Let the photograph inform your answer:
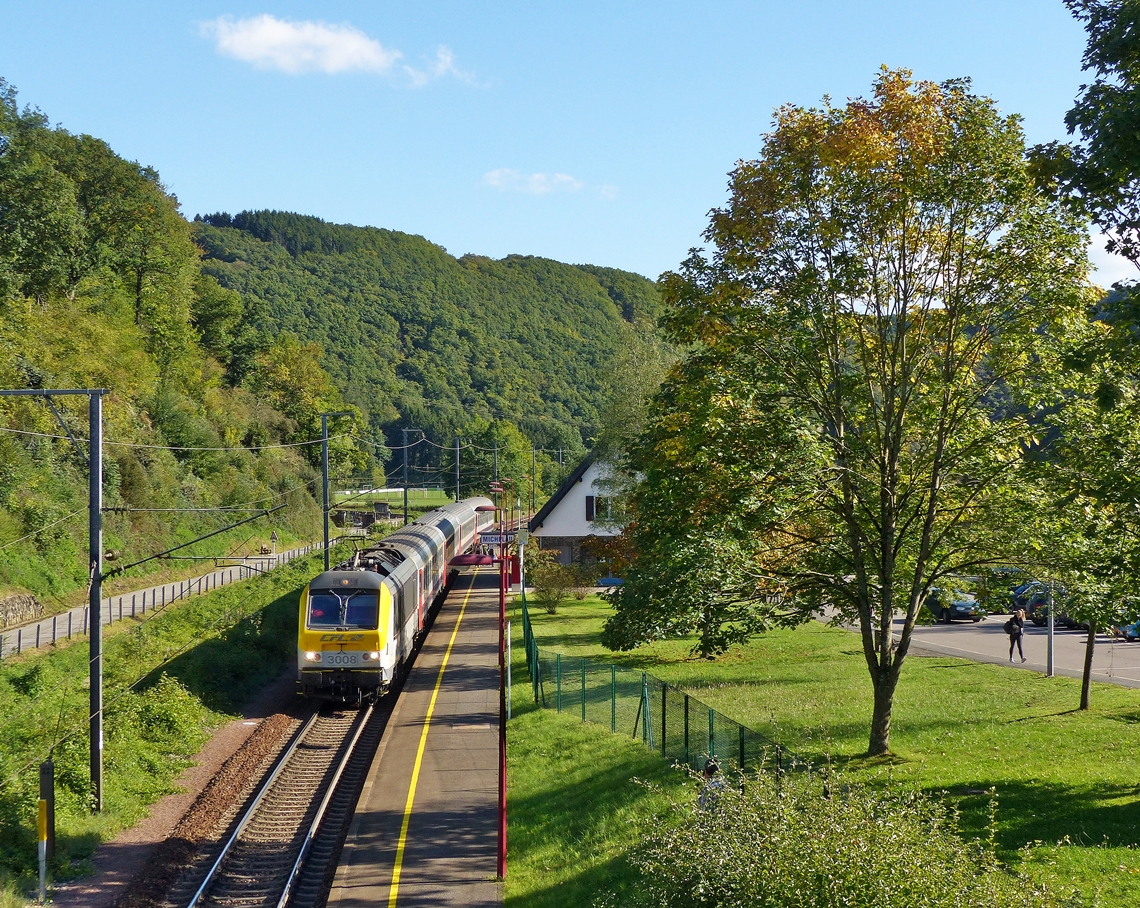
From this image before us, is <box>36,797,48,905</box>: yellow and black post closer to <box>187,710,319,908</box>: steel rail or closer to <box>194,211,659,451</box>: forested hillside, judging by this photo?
<box>187,710,319,908</box>: steel rail

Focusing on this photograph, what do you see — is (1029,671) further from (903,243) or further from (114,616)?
(114,616)

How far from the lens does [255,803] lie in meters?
17.2

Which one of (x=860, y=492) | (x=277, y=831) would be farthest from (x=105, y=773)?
(x=860, y=492)

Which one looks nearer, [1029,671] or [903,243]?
[903,243]

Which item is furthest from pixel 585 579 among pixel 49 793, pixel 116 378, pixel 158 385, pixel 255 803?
pixel 49 793

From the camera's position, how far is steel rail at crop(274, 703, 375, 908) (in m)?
14.0

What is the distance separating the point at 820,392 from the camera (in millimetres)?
17297

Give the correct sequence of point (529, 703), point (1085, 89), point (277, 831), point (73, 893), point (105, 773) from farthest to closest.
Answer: point (529, 703) → point (105, 773) → point (277, 831) → point (73, 893) → point (1085, 89)

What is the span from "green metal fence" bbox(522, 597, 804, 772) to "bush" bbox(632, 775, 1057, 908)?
1986mm

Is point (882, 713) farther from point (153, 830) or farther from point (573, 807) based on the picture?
point (153, 830)

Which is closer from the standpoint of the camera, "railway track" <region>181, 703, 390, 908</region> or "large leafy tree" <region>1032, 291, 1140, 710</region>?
"large leafy tree" <region>1032, 291, 1140, 710</region>

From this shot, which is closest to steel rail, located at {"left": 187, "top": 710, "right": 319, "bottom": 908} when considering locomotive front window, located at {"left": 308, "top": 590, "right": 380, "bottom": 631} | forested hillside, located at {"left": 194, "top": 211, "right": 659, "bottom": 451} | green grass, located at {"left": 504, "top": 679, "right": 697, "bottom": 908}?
locomotive front window, located at {"left": 308, "top": 590, "right": 380, "bottom": 631}

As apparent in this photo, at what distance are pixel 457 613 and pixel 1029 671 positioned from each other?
24062 millimetres

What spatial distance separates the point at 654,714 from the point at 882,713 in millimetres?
4911
